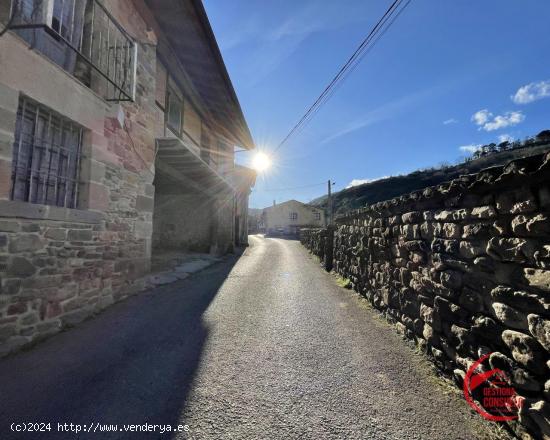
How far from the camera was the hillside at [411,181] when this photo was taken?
4381cm

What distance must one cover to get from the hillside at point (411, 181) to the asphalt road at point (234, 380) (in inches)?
1589

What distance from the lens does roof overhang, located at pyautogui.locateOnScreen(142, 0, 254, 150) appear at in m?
5.36

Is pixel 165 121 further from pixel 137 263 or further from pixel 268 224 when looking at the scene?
pixel 268 224

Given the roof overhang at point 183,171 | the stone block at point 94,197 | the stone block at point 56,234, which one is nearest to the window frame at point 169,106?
the roof overhang at point 183,171

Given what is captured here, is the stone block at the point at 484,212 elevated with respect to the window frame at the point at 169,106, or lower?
lower

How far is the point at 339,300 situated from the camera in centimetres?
491

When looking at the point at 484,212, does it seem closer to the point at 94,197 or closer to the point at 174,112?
the point at 94,197

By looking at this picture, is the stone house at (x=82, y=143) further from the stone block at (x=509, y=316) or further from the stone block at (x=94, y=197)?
the stone block at (x=509, y=316)

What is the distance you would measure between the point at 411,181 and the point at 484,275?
2236 inches

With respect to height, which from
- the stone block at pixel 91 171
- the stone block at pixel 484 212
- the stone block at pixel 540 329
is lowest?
the stone block at pixel 540 329

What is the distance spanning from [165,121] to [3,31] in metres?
4.44

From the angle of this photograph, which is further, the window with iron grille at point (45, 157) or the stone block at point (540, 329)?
the window with iron grille at point (45, 157)

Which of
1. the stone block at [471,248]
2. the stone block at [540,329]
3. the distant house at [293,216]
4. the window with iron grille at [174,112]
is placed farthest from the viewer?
the distant house at [293,216]

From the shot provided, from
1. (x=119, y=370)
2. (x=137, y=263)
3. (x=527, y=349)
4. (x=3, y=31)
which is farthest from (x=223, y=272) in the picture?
(x=527, y=349)
